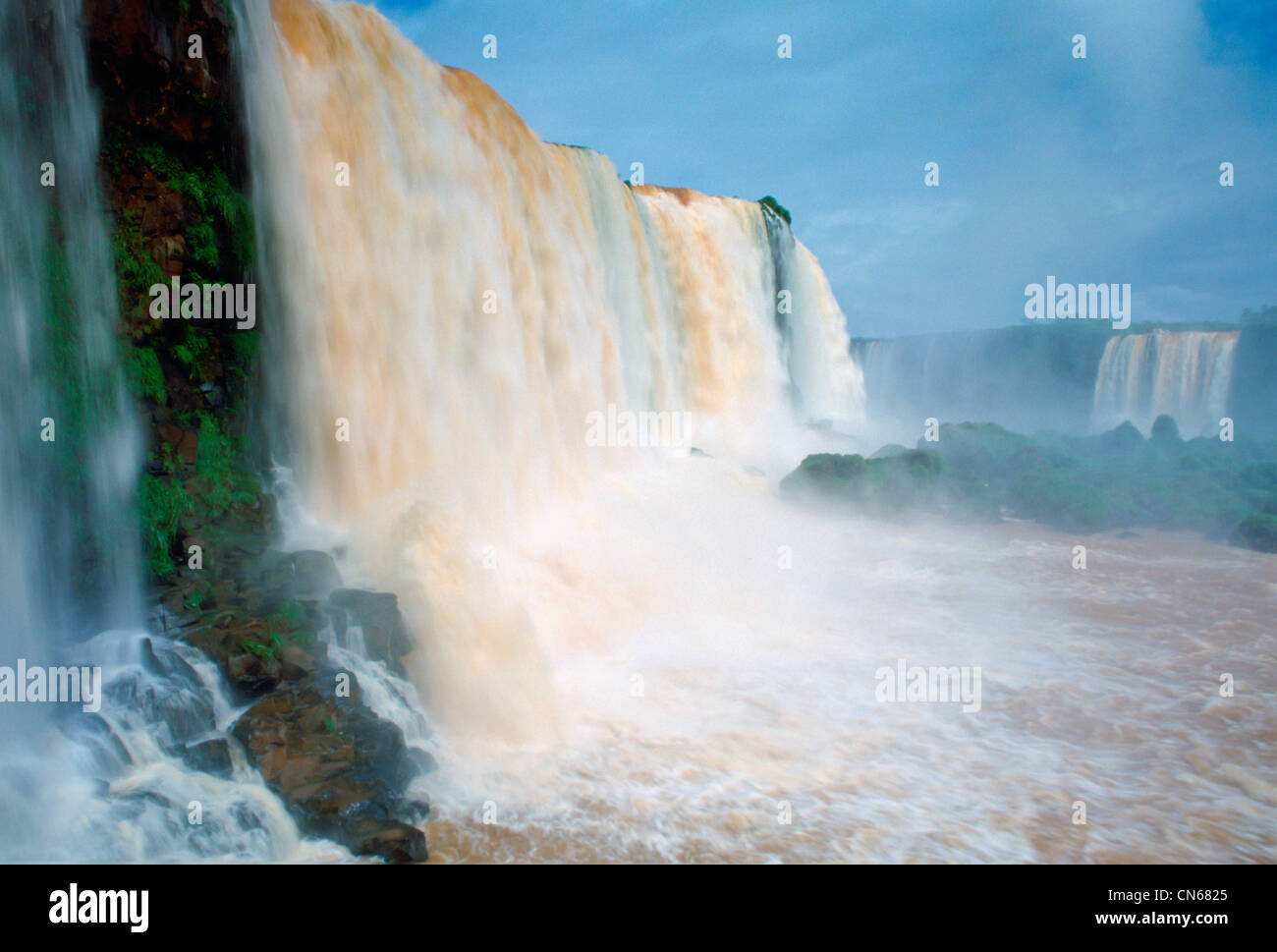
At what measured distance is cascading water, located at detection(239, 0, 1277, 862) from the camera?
19.9ft

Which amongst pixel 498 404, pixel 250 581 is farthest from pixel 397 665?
pixel 498 404

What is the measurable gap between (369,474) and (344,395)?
3.07ft

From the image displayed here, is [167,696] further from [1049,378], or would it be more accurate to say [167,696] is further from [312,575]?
[1049,378]

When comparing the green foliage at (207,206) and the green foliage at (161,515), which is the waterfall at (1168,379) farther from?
the green foliage at (161,515)

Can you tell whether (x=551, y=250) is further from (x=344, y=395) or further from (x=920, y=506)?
(x=920, y=506)

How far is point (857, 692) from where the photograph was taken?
8.37 metres

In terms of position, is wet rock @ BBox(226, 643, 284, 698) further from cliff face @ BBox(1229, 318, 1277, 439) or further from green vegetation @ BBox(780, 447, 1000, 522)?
cliff face @ BBox(1229, 318, 1277, 439)

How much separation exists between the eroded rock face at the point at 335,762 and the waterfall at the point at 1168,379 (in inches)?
1292

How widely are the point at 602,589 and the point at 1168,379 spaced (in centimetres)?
3101

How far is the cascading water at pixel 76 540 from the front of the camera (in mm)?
4832

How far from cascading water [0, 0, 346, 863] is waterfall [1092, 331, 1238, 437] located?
111ft

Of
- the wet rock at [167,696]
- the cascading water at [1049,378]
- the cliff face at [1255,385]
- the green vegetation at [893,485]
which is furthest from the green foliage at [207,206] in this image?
the cliff face at [1255,385]

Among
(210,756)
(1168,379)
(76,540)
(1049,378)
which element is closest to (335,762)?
(210,756)

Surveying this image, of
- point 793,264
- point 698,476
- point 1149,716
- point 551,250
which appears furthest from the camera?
point 793,264
